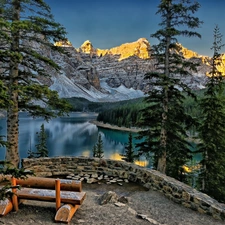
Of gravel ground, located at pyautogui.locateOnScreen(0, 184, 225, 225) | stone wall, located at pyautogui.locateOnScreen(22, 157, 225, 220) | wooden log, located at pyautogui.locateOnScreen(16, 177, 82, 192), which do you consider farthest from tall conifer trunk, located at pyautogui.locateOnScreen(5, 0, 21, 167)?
gravel ground, located at pyautogui.locateOnScreen(0, 184, 225, 225)

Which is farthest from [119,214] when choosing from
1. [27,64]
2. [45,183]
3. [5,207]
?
[27,64]

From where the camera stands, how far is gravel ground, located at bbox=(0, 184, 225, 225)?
634 cm

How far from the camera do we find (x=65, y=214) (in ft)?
20.4

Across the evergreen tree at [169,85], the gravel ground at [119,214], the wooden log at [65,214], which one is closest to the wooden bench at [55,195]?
the wooden log at [65,214]

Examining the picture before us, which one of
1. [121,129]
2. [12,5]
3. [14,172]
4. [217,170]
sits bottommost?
[121,129]

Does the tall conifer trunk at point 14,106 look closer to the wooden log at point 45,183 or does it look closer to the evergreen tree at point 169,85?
the wooden log at point 45,183

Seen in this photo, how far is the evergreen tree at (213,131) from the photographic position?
1639 centimetres

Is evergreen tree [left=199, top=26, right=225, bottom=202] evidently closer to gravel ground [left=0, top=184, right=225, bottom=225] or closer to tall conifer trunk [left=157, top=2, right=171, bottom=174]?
tall conifer trunk [left=157, top=2, right=171, bottom=174]

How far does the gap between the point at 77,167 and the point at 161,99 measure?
5741 mm

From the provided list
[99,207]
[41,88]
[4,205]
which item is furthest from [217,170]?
[4,205]

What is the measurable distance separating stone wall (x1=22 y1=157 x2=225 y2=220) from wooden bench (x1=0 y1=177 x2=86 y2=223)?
11.4 ft

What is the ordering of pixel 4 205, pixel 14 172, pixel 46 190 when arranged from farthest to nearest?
pixel 46 190 → pixel 4 205 → pixel 14 172

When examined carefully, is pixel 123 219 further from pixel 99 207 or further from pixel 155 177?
pixel 155 177

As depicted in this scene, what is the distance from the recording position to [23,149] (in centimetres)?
4488
